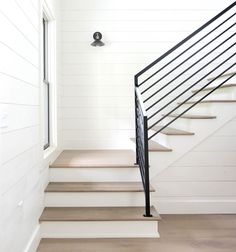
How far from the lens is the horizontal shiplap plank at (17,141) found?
1.77 m

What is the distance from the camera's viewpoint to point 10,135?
1.87 meters

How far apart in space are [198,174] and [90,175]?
134 centimetres

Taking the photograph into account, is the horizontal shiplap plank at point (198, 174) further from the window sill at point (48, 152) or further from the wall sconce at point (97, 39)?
the wall sconce at point (97, 39)

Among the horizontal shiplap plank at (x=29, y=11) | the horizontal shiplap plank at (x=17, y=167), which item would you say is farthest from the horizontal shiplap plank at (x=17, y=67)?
the horizontal shiplap plank at (x=17, y=167)

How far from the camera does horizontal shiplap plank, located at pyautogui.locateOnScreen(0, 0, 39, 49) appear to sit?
1787mm

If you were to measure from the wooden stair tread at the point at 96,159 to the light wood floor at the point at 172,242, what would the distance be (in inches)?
32.1

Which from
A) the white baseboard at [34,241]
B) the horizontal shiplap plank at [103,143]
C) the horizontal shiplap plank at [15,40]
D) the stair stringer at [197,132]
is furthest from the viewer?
the horizontal shiplap plank at [103,143]

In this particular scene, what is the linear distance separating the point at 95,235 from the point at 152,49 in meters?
2.95

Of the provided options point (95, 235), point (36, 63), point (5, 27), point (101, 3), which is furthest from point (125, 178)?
point (101, 3)

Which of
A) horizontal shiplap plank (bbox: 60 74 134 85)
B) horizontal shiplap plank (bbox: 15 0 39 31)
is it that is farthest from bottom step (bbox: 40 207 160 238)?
horizontal shiplap plank (bbox: 60 74 134 85)

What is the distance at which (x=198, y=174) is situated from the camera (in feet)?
11.5

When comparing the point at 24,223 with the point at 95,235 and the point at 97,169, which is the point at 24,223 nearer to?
the point at 95,235

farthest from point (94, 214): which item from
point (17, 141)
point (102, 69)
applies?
point (102, 69)

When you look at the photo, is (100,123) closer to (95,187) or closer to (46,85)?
(46,85)
